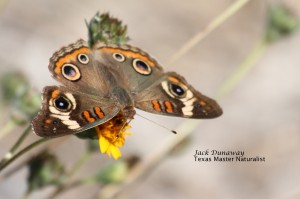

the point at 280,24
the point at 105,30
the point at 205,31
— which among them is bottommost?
the point at 105,30

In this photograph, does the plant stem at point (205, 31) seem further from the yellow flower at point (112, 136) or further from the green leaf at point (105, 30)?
the yellow flower at point (112, 136)

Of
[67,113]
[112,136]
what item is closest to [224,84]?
[112,136]

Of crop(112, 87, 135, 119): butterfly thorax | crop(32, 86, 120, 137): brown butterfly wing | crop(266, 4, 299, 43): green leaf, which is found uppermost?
crop(266, 4, 299, 43): green leaf

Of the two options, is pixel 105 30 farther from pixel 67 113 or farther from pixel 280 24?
pixel 280 24

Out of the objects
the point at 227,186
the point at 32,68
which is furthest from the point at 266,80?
the point at 32,68

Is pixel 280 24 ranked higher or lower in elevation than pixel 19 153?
higher

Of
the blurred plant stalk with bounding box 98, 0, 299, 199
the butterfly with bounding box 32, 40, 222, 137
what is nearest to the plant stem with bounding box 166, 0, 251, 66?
the blurred plant stalk with bounding box 98, 0, 299, 199

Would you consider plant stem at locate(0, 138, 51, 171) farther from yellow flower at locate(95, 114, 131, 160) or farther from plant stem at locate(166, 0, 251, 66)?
plant stem at locate(166, 0, 251, 66)

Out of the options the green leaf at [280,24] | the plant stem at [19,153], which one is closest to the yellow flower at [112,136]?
the plant stem at [19,153]
